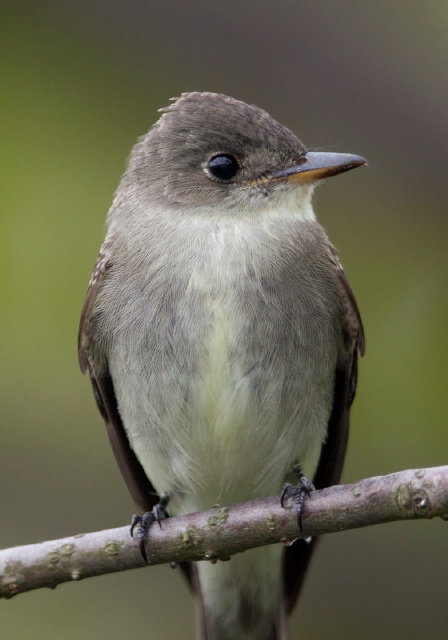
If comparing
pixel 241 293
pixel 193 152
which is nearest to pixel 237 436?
pixel 241 293

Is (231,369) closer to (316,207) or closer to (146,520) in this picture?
(146,520)

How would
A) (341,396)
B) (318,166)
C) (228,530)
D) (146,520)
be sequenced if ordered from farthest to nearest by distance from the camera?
(341,396)
(318,166)
(146,520)
(228,530)

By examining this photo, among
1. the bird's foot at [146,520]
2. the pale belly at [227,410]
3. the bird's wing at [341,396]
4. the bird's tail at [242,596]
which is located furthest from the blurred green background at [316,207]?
the bird's foot at [146,520]

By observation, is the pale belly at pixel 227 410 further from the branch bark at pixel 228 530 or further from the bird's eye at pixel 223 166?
the bird's eye at pixel 223 166

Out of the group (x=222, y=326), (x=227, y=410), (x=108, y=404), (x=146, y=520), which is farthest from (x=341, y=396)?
(x=146, y=520)

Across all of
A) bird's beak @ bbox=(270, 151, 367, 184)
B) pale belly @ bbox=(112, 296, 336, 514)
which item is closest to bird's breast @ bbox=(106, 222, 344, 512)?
pale belly @ bbox=(112, 296, 336, 514)

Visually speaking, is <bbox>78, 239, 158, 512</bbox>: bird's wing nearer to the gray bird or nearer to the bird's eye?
the gray bird

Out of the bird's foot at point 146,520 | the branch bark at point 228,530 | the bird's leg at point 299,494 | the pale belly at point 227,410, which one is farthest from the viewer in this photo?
the pale belly at point 227,410
